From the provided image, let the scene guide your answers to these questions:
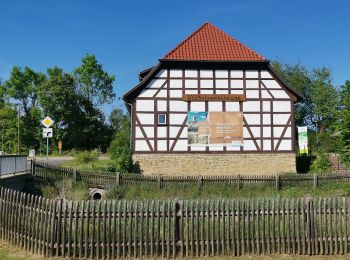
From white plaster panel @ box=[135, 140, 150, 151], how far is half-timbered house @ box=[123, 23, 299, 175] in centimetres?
6

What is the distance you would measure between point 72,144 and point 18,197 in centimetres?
4327

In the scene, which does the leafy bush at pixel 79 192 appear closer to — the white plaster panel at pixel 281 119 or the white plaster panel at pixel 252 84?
the white plaster panel at pixel 252 84

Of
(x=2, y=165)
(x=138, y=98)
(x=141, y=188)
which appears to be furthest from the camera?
(x=138, y=98)

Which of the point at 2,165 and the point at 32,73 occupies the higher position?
the point at 32,73

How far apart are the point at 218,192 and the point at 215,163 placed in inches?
155

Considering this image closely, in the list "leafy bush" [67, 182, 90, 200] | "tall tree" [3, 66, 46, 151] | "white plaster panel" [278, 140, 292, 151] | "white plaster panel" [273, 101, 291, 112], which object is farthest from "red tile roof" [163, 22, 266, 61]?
"tall tree" [3, 66, 46, 151]

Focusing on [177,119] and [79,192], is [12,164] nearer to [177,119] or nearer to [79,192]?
[79,192]

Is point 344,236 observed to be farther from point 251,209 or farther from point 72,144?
point 72,144

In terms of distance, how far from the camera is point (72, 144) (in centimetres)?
5134

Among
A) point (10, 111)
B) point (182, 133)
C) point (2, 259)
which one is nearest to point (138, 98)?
point (182, 133)

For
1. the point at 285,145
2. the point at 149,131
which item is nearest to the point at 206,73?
the point at 149,131

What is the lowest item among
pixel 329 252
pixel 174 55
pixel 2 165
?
pixel 329 252

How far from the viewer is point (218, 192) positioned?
19422mm

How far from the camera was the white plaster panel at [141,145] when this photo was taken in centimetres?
2303
